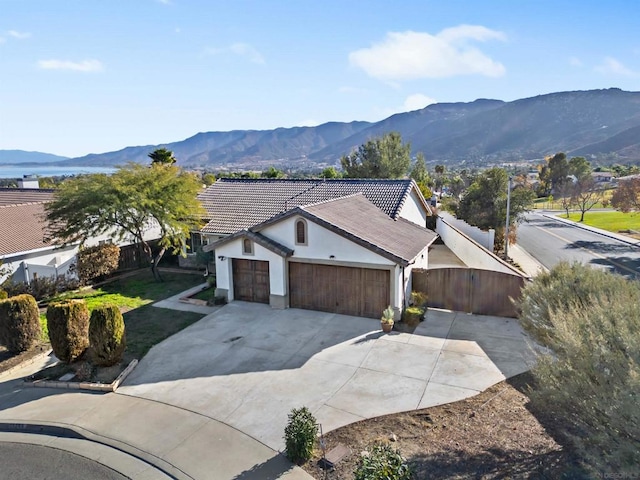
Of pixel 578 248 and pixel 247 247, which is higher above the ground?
pixel 247 247

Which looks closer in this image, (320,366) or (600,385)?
(600,385)

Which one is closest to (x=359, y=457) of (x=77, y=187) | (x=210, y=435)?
(x=210, y=435)

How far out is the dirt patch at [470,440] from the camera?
7.52 m

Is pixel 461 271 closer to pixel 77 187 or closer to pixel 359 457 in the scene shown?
pixel 359 457

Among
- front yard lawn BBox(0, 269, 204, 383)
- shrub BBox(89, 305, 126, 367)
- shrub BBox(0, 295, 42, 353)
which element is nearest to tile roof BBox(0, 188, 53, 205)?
front yard lawn BBox(0, 269, 204, 383)

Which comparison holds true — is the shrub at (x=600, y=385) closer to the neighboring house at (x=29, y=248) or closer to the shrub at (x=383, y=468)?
the shrub at (x=383, y=468)

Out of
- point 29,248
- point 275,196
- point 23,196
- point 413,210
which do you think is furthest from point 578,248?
point 23,196

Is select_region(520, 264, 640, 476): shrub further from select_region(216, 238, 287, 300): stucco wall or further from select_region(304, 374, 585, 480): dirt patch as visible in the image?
select_region(216, 238, 287, 300): stucco wall

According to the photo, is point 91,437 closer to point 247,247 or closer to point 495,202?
point 247,247

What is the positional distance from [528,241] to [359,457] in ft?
108

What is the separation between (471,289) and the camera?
16.8m

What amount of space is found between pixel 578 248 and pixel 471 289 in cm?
2157

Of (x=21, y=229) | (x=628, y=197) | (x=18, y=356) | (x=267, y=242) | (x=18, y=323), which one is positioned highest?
(x=21, y=229)

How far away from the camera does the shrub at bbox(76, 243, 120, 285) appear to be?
21.6 metres
